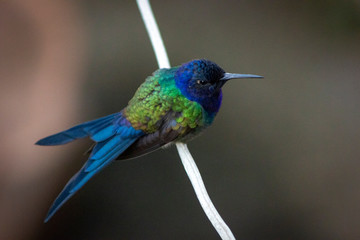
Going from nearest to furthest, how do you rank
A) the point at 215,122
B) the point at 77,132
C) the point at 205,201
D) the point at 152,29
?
the point at 205,201, the point at 77,132, the point at 152,29, the point at 215,122

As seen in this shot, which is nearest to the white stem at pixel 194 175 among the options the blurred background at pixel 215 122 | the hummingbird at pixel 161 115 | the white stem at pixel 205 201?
the white stem at pixel 205 201

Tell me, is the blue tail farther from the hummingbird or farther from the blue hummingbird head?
the blue hummingbird head

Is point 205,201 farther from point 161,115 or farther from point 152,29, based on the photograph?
point 152,29

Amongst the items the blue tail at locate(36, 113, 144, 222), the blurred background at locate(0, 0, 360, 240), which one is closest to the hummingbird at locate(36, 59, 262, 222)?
the blue tail at locate(36, 113, 144, 222)

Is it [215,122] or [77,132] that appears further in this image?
[215,122]

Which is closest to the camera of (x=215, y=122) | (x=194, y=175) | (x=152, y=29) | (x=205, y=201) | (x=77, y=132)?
(x=205, y=201)

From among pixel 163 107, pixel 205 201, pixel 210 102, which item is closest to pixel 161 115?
pixel 163 107
